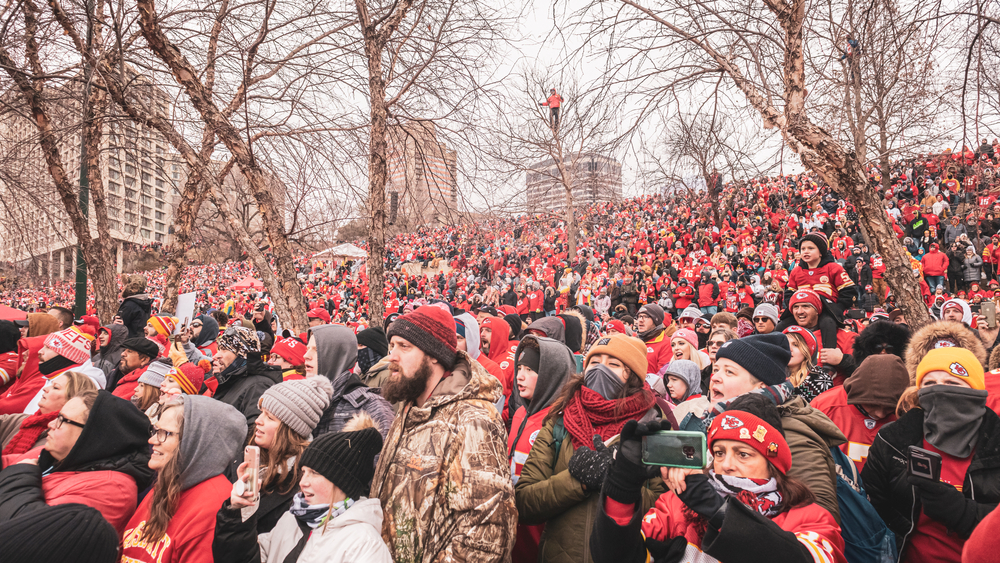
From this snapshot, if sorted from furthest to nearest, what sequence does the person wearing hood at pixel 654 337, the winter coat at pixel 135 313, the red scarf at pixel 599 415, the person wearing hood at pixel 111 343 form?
the winter coat at pixel 135 313 → the person wearing hood at pixel 111 343 → the person wearing hood at pixel 654 337 → the red scarf at pixel 599 415

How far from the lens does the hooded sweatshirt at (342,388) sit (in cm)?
310

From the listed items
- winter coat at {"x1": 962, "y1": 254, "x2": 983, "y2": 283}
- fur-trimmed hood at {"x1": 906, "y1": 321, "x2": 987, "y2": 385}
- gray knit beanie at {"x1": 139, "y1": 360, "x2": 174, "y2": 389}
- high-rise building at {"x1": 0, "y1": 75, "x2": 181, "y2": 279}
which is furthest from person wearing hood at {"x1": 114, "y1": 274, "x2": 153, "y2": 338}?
winter coat at {"x1": 962, "y1": 254, "x2": 983, "y2": 283}

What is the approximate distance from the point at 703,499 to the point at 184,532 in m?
2.17

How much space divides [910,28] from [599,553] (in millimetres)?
4226

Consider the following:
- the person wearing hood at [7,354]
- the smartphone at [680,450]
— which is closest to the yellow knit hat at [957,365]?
the smartphone at [680,450]

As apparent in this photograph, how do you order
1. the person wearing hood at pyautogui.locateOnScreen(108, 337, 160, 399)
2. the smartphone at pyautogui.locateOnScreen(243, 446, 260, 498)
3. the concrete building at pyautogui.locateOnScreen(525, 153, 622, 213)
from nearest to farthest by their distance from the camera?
the smartphone at pyautogui.locateOnScreen(243, 446, 260, 498)
the person wearing hood at pyautogui.locateOnScreen(108, 337, 160, 399)
the concrete building at pyautogui.locateOnScreen(525, 153, 622, 213)

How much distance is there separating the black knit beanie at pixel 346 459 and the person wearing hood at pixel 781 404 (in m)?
1.56

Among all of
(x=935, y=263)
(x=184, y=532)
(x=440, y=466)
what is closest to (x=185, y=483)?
(x=184, y=532)

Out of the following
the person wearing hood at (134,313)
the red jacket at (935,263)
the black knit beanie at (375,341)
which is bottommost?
the black knit beanie at (375,341)

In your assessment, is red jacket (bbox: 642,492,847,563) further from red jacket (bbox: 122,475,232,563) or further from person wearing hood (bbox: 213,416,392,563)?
red jacket (bbox: 122,475,232,563)

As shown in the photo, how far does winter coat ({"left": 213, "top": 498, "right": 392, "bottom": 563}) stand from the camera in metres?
1.88

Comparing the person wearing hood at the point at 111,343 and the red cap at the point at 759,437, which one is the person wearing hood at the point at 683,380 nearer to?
the red cap at the point at 759,437

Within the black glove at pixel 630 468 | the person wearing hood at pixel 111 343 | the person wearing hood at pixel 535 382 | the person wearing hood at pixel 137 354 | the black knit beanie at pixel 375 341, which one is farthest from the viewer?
the person wearing hood at pixel 111 343

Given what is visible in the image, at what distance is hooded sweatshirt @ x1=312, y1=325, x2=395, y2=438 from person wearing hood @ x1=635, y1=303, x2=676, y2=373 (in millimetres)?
3201
